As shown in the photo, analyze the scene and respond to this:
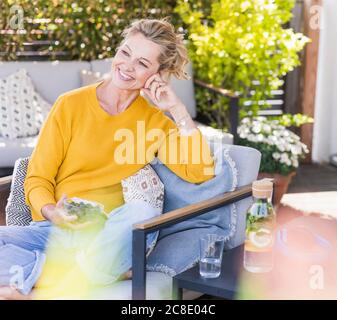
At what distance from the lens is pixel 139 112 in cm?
262

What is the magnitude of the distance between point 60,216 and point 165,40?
0.68 metres

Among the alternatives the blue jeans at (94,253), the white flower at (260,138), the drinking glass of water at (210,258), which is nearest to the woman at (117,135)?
the blue jeans at (94,253)

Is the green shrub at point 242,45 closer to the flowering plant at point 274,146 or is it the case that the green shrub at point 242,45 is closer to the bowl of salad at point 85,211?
the flowering plant at point 274,146

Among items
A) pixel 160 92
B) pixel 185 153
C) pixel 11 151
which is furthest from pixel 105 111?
pixel 11 151

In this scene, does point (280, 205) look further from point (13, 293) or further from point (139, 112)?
point (13, 293)

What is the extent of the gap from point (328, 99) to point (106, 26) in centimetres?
167

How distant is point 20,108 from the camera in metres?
4.28

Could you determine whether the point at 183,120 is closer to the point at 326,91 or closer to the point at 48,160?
the point at 48,160

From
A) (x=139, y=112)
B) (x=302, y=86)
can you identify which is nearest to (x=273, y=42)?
(x=302, y=86)

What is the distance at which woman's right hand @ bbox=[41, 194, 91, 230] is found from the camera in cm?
235

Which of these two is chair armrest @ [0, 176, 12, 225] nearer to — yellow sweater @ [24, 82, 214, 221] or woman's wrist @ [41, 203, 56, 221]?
yellow sweater @ [24, 82, 214, 221]

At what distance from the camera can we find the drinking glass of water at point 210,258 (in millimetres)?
2252

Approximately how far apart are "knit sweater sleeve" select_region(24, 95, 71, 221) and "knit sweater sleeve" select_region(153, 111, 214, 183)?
0.32 metres
